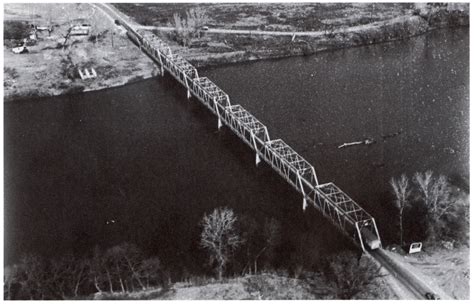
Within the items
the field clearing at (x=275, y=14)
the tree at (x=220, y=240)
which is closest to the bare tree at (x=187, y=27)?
the field clearing at (x=275, y=14)

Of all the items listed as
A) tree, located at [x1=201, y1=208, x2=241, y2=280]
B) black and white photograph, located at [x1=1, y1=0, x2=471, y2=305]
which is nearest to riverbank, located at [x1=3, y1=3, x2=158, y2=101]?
black and white photograph, located at [x1=1, y1=0, x2=471, y2=305]

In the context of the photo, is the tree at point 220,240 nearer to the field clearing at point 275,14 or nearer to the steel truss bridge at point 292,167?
the steel truss bridge at point 292,167

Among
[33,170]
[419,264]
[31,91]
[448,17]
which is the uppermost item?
[448,17]

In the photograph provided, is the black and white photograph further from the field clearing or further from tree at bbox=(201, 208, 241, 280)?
the field clearing

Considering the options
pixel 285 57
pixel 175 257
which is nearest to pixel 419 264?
pixel 175 257

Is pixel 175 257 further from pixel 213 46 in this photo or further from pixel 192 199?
pixel 213 46

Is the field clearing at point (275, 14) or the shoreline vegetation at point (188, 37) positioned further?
the field clearing at point (275, 14)
